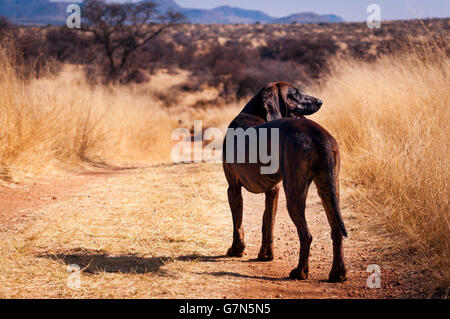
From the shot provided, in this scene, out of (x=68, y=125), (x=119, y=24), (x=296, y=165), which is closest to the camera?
(x=296, y=165)

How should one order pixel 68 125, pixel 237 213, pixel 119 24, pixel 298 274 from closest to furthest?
pixel 298 274 < pixel 237 213 < pixel 68 125 < pixel 119 24

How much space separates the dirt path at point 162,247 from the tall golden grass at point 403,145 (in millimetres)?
263

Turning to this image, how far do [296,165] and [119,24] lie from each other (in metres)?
18.7

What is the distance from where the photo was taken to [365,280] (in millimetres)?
3027

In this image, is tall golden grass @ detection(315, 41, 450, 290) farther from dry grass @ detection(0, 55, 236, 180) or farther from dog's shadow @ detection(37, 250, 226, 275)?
dry grass @ detection(0, 55, 236, 180)

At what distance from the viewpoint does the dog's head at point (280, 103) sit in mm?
3451

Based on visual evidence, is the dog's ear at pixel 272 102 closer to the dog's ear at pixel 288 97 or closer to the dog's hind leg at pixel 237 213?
the dog's ear at pixel 288 97

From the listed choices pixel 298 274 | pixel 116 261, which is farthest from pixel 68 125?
pixel 298 274

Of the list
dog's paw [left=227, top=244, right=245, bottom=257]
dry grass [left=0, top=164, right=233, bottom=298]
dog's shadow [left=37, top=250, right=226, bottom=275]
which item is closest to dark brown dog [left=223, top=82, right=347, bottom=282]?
dog's paw [left=227, top=244, right=245, bottom=257]

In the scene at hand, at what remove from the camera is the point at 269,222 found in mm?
3465

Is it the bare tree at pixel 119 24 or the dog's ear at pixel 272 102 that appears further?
the bare tree at pixel 119 24

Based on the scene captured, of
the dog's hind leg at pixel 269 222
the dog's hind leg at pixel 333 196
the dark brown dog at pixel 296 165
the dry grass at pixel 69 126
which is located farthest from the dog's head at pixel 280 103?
the dry grass at pixel 69 126

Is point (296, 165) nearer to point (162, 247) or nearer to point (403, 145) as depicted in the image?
point (162, 247)

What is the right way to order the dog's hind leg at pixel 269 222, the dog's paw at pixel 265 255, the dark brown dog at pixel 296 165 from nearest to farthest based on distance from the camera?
the dark brown dog at pixel 296 165
the dog's hind leg at pixel 269 222
the dog's paw at pixel 265 255
